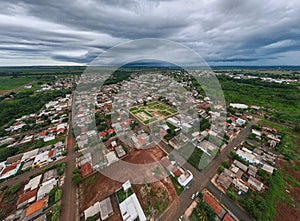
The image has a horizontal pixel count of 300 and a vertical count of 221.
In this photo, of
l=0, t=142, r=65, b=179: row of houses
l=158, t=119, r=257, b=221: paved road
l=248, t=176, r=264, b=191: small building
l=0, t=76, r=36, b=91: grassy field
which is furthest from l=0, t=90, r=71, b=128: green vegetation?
l=248, t=176, r=264, b=191: small building

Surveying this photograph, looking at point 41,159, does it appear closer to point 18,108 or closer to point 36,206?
point 36,206

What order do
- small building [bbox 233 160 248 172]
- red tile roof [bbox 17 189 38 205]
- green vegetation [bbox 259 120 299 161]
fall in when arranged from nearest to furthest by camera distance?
1. red tile roof [bbox 17 189 38 205]
2. small building [bbox 233 160 248 172]
3. green vegetation [bbox 259 120 299 161]

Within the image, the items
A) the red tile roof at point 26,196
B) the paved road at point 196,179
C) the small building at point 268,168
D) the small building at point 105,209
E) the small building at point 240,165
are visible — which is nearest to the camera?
the small building at point 105,209

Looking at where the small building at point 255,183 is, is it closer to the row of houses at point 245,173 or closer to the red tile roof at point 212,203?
the row of houses at point 245,173

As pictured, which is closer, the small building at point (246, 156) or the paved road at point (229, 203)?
the paved road at point (229, 203)

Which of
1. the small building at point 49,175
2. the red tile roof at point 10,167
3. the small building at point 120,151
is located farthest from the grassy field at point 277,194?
the red tile roof at point 10,167

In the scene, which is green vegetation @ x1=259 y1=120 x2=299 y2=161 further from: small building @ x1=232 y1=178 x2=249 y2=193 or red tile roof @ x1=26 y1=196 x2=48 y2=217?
red tile roof @ x1=26 y1=196 x2=48 y2=217

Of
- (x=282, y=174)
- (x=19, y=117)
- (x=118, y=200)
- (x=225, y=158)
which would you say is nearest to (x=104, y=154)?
(x=118, y=200)

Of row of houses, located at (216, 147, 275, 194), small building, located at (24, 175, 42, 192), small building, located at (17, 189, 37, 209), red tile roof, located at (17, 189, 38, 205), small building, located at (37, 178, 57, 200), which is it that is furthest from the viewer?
row of houses, located at (216, 147, 275, 194)
